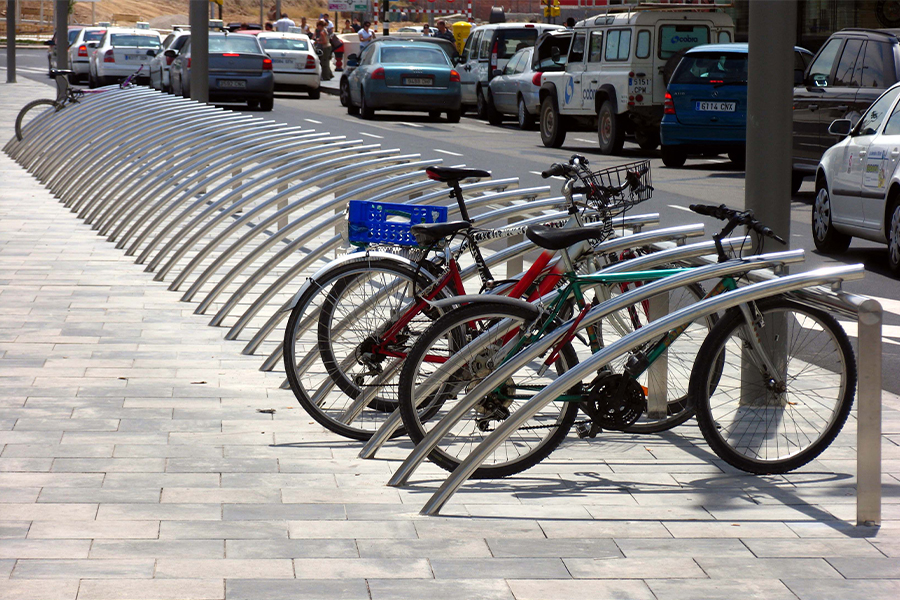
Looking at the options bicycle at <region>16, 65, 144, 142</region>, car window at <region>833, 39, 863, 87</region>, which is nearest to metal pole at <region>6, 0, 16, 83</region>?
bicycle at <region>16, 65, 144, 142</region>

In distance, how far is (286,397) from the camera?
646 cm

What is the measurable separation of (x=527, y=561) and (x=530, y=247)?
7.83 ft

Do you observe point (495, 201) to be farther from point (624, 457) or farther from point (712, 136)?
point (712, 136)

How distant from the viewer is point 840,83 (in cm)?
1507

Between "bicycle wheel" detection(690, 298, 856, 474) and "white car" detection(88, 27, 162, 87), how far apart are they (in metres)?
31.7

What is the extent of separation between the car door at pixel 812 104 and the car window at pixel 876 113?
11.1 ft

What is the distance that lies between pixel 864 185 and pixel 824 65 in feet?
14.5

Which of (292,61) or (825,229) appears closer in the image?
(825,229)

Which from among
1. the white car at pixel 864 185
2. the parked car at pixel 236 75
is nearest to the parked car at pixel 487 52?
the parked car at pixel 236 75

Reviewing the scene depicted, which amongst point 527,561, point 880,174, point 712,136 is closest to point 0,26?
point 712,136

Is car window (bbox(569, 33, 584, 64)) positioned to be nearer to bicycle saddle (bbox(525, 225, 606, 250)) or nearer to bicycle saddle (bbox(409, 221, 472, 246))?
bicycle saddle (bbox(409, 221, 472, 246))

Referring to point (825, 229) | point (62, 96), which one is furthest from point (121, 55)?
point (825, 229)

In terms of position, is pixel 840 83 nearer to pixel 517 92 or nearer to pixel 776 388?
pixel 776 388

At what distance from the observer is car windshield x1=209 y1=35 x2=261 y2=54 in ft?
92.8
